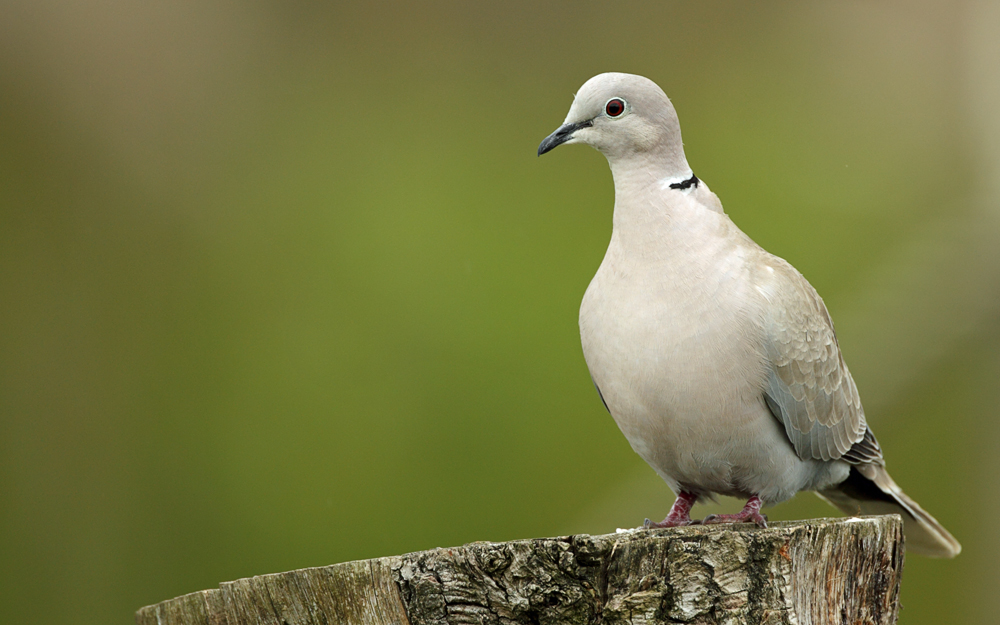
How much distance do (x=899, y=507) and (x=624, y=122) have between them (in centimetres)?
165

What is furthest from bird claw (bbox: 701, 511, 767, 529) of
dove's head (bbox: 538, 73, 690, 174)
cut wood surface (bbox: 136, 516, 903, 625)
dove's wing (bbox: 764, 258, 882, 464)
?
dove's head (bbox: 538, 73, 690, 174)

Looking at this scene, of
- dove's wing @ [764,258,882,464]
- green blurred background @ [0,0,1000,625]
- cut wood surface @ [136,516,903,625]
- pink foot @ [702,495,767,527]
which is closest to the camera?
cut wood surface @ [136,516,903,625]

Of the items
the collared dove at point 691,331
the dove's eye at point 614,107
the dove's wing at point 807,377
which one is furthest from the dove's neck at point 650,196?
the dove's wing at point 807,377

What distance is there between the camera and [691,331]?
240 centimetres

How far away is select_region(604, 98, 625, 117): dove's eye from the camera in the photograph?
2559 millimetres

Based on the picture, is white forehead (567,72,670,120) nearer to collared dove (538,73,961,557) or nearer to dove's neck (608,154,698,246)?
collared dove (538,73,961,557)

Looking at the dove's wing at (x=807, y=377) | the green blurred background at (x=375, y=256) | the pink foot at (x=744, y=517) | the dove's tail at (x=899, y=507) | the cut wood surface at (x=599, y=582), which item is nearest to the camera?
the cut wood surface at (x=599, y=582)

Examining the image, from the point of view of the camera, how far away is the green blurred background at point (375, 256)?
5645 mm

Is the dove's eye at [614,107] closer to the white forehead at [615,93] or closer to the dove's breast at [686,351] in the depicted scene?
the white forehead at [615,93]

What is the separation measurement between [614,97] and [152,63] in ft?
16.4

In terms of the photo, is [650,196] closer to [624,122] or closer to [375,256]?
[624,122]

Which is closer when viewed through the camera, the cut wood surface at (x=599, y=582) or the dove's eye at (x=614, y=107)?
the cut wood surface at (x=599, y=582)

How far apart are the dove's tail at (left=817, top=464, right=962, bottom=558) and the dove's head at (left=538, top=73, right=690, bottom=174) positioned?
1297 mm

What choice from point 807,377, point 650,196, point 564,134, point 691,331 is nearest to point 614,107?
point 564,134
